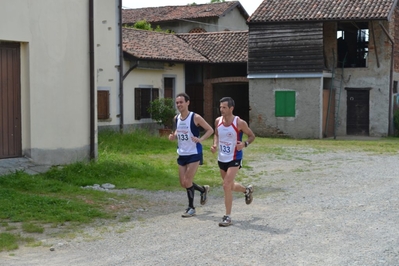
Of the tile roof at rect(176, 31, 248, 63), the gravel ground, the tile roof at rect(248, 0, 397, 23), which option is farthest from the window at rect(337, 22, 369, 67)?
the gravel ground

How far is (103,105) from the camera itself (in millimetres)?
22344

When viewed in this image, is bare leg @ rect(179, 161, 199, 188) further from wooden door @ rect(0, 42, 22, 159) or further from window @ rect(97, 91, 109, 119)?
window @ rect(97, 91, 109, 119)

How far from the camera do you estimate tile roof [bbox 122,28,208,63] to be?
2403cm

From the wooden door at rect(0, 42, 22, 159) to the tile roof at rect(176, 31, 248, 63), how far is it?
1643 cm

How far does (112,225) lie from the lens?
334 inches

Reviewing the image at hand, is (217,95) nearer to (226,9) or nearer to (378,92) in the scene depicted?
(378,92)

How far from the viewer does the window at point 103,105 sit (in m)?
22.2

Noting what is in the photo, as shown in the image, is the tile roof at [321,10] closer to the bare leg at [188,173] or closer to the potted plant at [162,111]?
the potted plant at [162,111]

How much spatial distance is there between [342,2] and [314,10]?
1170 millimetres

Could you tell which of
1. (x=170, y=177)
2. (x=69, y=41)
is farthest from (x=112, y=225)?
(x=69, y=41)

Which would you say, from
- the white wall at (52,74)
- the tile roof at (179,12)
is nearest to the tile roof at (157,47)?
the tile roof at (179,12)

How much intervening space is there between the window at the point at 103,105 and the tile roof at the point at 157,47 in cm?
193

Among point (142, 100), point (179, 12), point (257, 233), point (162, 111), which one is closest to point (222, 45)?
point (142, 100)

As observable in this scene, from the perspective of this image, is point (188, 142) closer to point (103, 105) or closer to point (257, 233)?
point (257, 233)
